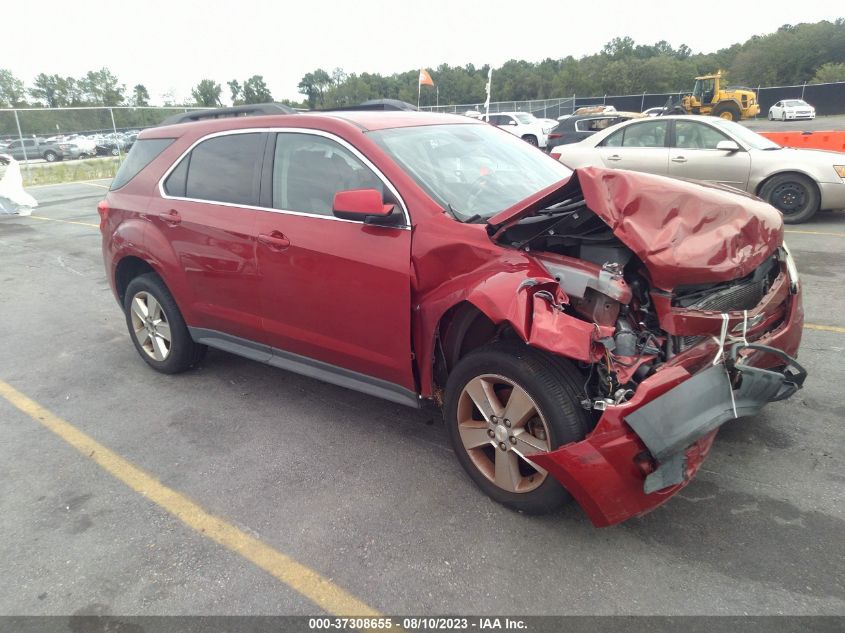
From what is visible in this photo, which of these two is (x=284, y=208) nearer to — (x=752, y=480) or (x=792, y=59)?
(x=752, y=480)

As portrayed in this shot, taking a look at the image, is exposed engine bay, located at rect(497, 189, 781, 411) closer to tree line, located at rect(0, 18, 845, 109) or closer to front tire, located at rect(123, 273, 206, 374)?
front tire, located at rect(123, 273, 206, 374)

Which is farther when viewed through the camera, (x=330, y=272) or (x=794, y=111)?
(x=794, y=111)

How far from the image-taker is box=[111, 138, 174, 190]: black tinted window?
443 centimetres

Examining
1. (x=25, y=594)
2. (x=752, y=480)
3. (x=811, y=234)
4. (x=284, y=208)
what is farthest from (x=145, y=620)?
(x=811, y=234)

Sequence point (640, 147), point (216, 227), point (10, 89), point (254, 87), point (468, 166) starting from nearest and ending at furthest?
point (468, 166), point (216, 227), point (640, 147), point (10, 89), point (254, 87)

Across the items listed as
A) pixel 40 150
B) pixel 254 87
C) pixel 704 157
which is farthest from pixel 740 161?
pixel 254 87

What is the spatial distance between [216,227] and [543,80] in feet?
294

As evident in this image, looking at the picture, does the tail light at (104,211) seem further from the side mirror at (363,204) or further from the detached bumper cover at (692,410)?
the detached bumper cover at (692,410)

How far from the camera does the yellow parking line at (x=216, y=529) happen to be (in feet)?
→ 7.84

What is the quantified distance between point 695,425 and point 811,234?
287 inches

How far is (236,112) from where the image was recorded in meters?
4.35

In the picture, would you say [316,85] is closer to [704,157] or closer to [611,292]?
[704,157]

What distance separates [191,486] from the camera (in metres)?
3.20

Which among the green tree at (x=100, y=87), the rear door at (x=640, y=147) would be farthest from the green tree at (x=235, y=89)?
the rear door at (x=640, y=147)
